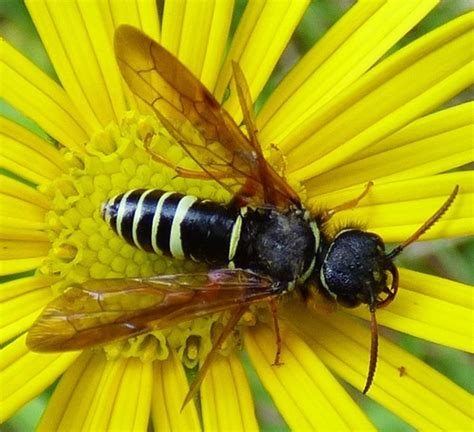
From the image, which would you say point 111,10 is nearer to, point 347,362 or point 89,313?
point 89,313

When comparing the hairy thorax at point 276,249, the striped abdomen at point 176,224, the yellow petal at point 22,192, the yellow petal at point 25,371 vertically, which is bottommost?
the yellow petal at point 25,371

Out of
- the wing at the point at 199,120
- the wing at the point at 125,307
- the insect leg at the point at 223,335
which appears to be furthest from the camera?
the wing at the point at 199,120

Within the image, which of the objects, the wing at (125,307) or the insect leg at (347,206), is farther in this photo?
the insect leg at (347,206)

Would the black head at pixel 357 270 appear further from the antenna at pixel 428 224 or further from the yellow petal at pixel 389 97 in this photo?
the yellow petal at pixel 389 97

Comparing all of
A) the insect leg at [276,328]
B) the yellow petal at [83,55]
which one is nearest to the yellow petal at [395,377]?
the insect leg at [276,328]

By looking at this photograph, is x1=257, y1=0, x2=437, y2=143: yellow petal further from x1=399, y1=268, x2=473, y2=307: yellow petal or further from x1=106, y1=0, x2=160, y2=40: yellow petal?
x1=399, y1=268, x2=473, y2=307: yellow petal

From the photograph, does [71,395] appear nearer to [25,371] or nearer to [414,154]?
[25,371]

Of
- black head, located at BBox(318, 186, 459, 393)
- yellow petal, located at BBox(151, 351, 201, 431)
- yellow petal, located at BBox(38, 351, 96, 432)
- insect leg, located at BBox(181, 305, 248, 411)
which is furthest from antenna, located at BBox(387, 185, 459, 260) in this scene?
yellow petal, located at BBox(38, 351, 96, 432)
